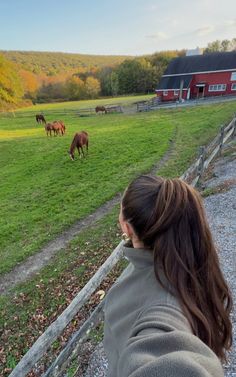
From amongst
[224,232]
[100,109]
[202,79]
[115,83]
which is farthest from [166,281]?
[115,83]

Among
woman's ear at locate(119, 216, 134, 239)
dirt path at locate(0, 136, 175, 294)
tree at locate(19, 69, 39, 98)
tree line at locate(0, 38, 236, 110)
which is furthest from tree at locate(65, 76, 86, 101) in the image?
woman's ear at locate(119, 216, 134, 239)

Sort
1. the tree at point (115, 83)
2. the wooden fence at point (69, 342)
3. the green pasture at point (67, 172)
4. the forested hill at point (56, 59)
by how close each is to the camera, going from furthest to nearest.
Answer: the forested hill at point (56, 59) < the tree at point (115, 83) < the green pasture at point (67, 172) < the wooden fence at point (69, 342)

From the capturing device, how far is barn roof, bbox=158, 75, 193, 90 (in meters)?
35.2

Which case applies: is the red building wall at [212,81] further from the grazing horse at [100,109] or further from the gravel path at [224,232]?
the gravel path at [224,232]

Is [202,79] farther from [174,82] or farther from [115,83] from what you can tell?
[115,83]

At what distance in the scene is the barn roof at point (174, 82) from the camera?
116 feet

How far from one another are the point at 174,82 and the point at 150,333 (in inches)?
1515

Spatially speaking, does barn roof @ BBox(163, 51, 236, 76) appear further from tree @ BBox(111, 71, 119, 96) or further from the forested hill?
the forested hill

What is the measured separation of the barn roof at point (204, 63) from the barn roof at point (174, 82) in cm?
99

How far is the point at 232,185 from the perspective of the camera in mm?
7555

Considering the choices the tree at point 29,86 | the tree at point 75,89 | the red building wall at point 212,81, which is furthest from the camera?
the tree at point 29,86

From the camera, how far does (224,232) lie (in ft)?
18.2

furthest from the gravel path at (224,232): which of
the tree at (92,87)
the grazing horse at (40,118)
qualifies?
the tree at (92,87)

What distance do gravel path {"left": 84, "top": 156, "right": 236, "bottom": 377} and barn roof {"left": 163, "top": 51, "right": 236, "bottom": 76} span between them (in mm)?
30745
